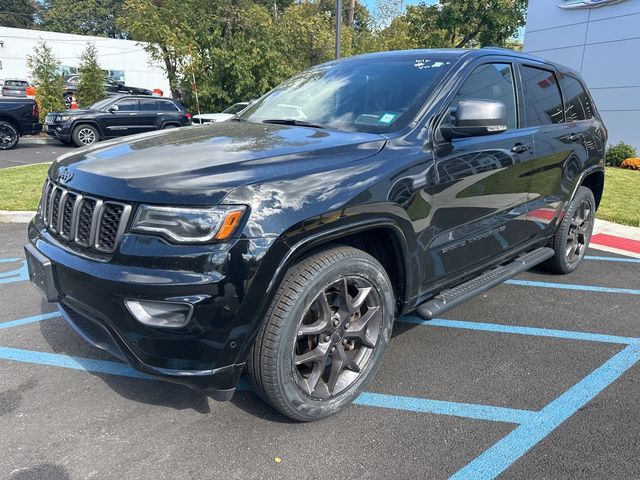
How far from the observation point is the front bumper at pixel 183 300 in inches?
80.8

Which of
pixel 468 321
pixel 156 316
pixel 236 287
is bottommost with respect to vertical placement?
pixel 468 321

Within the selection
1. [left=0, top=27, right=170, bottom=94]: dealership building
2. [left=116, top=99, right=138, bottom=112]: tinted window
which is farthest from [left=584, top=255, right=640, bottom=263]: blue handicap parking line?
[left=0, top=27, right=170, bottom=94]: dealership building

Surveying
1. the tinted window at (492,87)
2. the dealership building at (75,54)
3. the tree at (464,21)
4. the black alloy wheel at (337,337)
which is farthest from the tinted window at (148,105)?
the black alloy wheel at (337,337)

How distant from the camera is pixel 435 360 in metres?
3.30

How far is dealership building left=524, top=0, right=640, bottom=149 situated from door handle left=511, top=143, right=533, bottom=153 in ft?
47.1

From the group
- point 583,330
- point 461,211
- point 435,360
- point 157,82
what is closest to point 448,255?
point 461,211

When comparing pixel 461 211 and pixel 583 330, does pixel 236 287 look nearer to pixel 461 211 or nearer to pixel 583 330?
pixel 461 211

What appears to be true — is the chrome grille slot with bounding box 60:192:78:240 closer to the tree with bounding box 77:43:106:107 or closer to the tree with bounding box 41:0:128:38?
the tree with bounding box 77:43:106:107

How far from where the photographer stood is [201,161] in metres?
2.33

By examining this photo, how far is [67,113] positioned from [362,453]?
16.0 meters

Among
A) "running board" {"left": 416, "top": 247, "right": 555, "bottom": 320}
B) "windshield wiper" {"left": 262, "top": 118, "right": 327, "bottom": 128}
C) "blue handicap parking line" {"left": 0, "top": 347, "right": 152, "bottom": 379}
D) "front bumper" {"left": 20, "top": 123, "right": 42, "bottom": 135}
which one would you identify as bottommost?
"blue handicap parking line" {"left": 0, "top": 347, "right": 152, "bottom": 379}

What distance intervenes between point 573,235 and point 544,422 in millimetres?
2779

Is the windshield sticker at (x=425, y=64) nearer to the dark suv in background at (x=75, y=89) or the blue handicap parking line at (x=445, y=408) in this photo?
the blue handicap parking line at (x=445, y=408)

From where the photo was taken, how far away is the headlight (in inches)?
81.7
